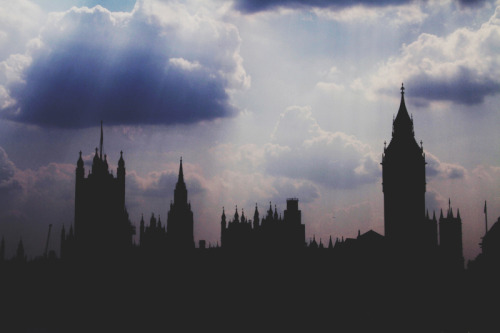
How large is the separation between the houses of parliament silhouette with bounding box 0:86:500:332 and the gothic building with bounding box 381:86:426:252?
0.80 feet

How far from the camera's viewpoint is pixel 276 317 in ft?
440

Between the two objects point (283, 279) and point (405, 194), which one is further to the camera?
point (283, 279)

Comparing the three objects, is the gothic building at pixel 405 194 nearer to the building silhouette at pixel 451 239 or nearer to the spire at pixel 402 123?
the spire at pixel 402 123

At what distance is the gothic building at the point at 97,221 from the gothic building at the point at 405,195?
83.5m

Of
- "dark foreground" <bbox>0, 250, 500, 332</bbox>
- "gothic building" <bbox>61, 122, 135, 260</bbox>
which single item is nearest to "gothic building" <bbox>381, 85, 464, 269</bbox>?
"dark foreground" <bbox>0, 250, 500, 332</bbox>

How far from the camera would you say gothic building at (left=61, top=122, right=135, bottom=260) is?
190250mm

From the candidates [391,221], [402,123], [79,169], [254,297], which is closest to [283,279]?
[254,297]

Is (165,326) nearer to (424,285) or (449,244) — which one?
(424,285)

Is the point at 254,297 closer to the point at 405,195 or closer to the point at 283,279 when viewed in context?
the point at 283,279

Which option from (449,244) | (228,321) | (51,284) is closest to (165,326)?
(228,321)

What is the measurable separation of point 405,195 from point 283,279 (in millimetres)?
42596

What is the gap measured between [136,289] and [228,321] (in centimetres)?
5323

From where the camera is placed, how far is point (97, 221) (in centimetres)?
19512

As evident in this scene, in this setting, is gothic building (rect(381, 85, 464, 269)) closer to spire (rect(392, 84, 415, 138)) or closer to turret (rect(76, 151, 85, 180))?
spire (rect(392, 84, 415, 138))
